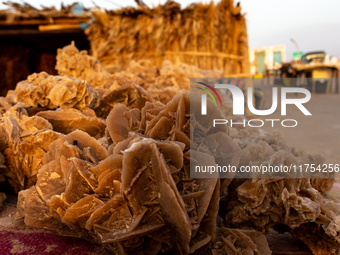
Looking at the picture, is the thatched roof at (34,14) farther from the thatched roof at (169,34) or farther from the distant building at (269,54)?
the distant building at (269,54)

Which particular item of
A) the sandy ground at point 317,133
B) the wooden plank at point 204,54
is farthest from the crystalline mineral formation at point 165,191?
the wooden plank at point 204,54

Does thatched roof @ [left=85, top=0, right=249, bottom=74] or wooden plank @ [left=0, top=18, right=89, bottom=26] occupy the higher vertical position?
wooden plank @ [left=0, top=18, right=89, bottom=26]

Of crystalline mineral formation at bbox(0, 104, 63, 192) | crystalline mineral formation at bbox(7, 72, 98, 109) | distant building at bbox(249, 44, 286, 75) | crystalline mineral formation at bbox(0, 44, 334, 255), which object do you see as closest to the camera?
crystalline mineral formation at bbox(0, 44, 334, 255)

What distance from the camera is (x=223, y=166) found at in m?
0.99

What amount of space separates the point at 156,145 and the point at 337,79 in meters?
14.7

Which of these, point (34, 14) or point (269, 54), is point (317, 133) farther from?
point (269, 54)

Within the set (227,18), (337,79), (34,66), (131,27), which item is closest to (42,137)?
(131,27)

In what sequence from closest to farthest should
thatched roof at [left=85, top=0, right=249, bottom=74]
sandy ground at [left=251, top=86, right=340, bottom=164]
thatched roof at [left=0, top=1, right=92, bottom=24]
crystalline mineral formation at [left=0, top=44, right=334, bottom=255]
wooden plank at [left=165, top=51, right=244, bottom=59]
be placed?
crystalline mineral formation at [left=0, top=44, right=334, bottom=255] → thatched roof at [left=0, top=1, right=92, bottom=24] → thatched roof at [left=85, top=0, right=249, bottom=74] → sandy ground at [left=251, top=86, right=340, bottom=164] → wooden plank at [left=165, top=51, right=244, bottom=59]

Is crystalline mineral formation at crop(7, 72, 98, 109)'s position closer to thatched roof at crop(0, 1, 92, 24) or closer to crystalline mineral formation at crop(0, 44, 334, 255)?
crystalline mineral formation at crop(0, 44, 334, 255)

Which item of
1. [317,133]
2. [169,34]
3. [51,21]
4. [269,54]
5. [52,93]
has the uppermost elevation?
[51,21]

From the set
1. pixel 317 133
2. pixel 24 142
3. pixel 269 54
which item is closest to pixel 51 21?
pixel 24 142

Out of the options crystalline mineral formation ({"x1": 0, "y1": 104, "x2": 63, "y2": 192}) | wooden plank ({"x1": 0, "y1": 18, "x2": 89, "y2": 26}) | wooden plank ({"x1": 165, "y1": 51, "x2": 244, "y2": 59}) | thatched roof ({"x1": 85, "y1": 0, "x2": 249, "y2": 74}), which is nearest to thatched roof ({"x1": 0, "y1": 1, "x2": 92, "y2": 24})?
wooden plank ({"x1": 0, "y1": 18, "x2": 89, "y2": 26})

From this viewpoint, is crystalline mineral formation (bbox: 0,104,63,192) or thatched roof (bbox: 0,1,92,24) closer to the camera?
crystalline mineral formation (bbox: 0,104,63,192)

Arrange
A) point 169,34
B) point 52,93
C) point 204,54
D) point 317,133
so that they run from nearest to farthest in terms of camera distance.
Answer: point 52,93
point 169,34
point 204,54
point 317,133
